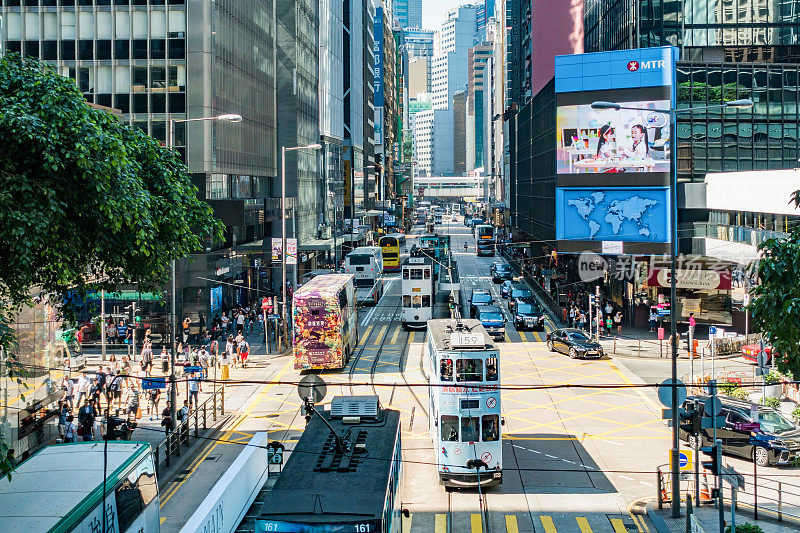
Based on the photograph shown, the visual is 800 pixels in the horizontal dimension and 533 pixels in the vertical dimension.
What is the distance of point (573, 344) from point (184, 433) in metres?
21.0

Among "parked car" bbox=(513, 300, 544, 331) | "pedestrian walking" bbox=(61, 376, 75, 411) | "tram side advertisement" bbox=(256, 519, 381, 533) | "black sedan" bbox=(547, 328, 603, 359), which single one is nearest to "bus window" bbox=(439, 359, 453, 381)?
"tram side advertisement" bbox=(256, 519, 381, 533)

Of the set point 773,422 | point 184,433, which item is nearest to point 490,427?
point 773,422

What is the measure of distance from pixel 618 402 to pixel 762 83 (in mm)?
30273

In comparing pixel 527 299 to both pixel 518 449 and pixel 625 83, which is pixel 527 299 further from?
pixel 518 449

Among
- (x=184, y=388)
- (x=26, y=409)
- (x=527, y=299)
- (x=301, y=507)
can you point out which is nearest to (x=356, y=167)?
(x=527, y=299)

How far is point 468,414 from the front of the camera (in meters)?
21.5

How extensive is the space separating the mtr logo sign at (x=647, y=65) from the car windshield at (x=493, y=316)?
675 inches

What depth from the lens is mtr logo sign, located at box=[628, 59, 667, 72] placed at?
5156cm

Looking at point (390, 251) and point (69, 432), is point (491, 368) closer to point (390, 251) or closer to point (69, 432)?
point (69, 432)

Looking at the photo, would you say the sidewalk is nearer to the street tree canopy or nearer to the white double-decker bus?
the street tree canopy

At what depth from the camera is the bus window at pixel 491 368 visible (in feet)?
71.6

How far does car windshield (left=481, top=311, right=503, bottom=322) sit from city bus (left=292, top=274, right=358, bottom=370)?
1117 centimetres

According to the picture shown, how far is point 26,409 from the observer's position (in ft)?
82.2

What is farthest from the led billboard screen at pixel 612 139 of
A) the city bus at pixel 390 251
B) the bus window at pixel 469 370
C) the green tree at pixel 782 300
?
the green tree at pixel 782 300
